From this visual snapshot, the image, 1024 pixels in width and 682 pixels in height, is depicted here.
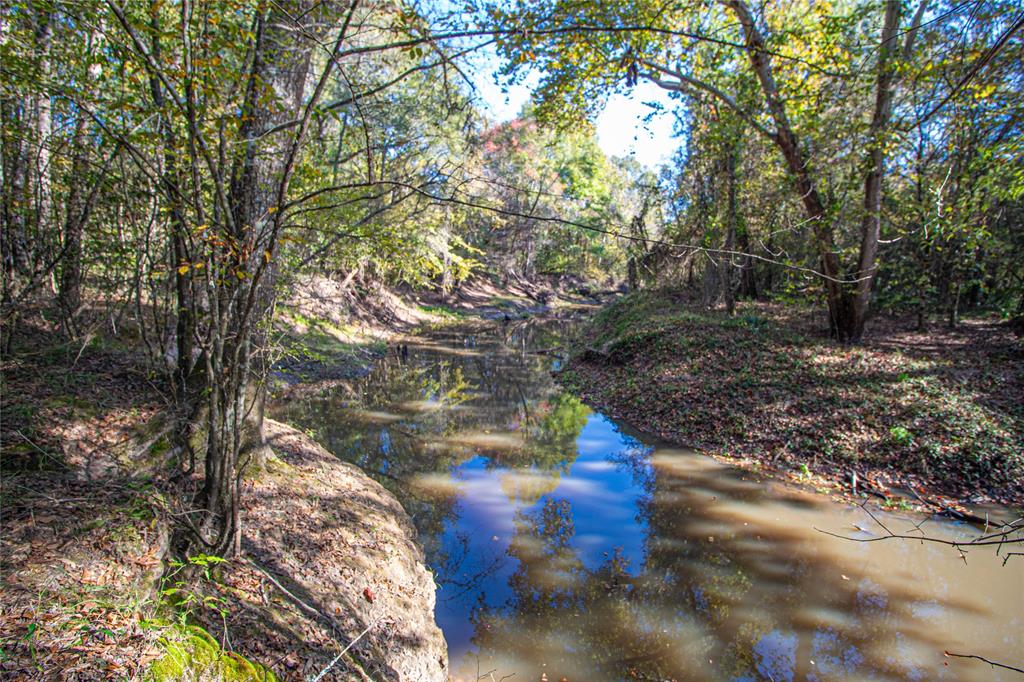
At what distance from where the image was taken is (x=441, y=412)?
11344 mm

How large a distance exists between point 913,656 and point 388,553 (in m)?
4.70

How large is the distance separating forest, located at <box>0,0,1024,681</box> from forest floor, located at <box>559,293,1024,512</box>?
2.7 inches

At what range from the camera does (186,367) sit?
5.14 meters

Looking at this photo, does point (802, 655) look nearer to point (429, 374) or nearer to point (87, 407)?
point (87, 407)

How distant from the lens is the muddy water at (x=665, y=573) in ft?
14.1

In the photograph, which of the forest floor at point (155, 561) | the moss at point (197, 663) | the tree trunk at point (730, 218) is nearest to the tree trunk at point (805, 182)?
the tree trunk at point (730, 218)

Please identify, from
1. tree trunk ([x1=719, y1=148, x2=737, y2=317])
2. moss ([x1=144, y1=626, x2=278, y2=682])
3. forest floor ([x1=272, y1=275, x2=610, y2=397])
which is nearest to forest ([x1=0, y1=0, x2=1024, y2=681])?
moss ([x1=144, y1=626, x2=278, y2=682])

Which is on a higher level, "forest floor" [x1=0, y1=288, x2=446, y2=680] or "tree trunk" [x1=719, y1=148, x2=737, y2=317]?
"tree trunk" [x1=719, y1=148, x2=737, y2=317]

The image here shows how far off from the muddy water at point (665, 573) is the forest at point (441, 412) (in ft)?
0.14

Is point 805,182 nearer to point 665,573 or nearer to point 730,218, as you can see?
point 730,218

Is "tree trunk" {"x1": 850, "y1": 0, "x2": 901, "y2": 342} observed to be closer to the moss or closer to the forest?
the forest

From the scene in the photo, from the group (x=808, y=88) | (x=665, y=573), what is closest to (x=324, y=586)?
(x=665, y=573)

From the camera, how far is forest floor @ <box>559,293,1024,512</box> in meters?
7.35

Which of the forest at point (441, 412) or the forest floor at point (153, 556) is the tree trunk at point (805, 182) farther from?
the forest floor at point (153, 556)
